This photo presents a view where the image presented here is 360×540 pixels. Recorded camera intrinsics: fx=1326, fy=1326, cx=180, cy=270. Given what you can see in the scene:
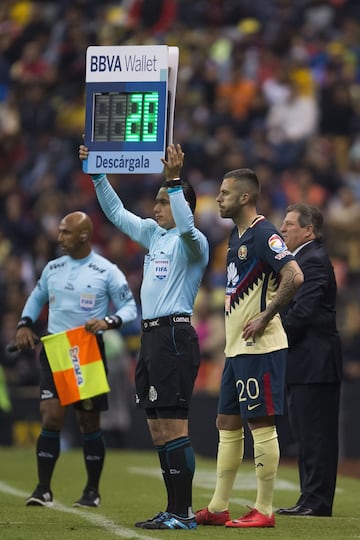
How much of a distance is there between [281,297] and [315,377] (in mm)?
1547

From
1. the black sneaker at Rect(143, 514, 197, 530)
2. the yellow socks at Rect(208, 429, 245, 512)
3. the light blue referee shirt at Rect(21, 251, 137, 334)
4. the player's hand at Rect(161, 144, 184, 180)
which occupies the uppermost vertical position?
the player's hand at Rect(161, 144, 184, 180)

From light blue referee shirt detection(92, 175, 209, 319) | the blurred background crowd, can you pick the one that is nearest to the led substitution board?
light blue referee shirt detection(92, 175, 209, 319)

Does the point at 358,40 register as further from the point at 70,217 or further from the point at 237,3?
the point at 70,217

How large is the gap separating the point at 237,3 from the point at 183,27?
3.79ft

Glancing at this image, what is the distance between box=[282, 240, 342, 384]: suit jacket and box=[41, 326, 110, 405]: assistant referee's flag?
5.24 feet

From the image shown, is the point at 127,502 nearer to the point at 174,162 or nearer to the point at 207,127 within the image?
the point at 174,162

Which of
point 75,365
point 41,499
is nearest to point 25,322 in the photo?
point 75,365

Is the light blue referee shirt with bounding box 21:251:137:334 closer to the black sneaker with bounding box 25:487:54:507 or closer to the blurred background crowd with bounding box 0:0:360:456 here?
the black sneaker with bounding box 25:487:54:507

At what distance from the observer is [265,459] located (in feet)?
27.0

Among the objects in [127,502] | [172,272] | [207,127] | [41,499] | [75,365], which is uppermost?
[207,127]

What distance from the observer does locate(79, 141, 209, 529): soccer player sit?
26.8 ft

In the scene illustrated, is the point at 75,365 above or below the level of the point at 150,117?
below

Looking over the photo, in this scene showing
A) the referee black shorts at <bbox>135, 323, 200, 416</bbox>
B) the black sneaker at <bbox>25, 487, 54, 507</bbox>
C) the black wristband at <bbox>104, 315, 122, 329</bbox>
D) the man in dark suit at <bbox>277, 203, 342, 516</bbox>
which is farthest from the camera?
the black wristband at <bbox>104, 315, 122, 329</bbox>

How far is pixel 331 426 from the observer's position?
952cm
